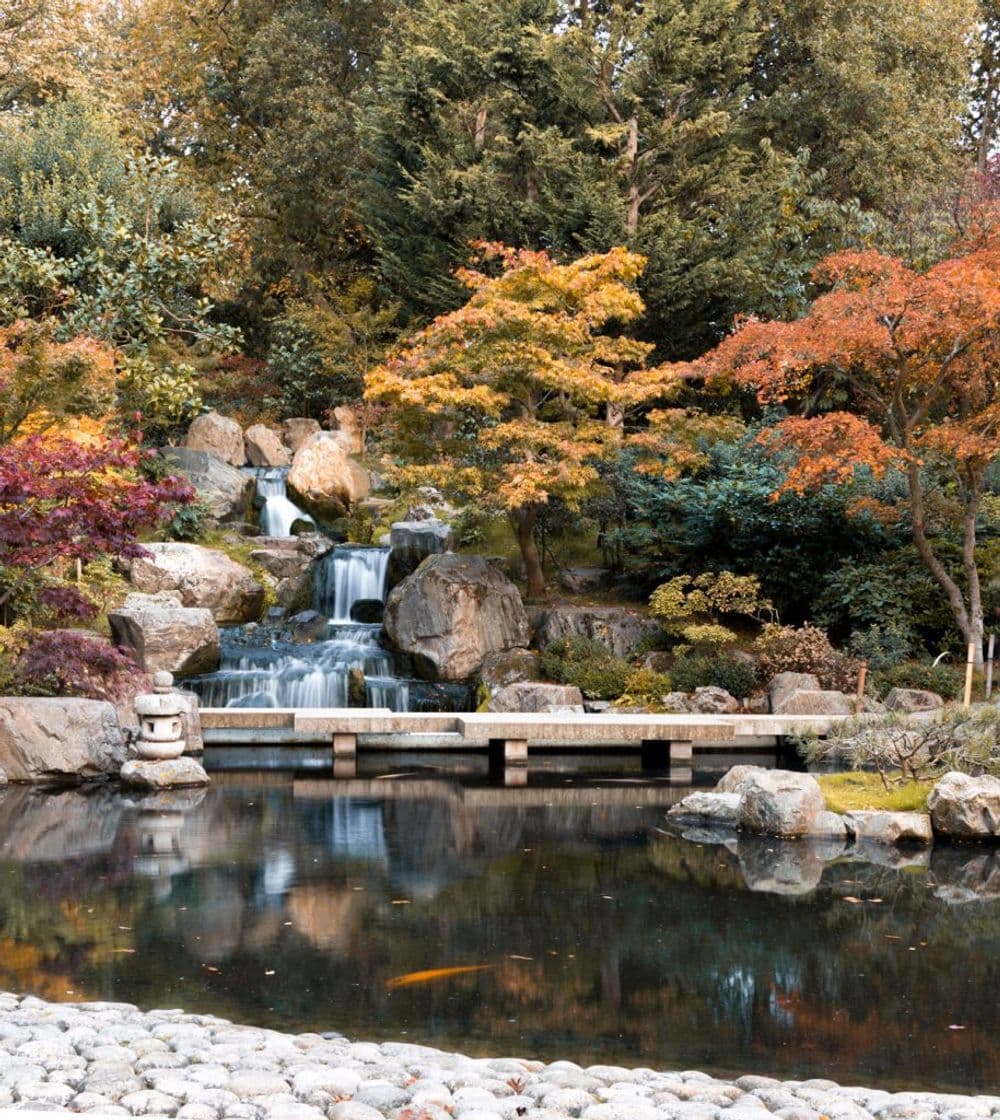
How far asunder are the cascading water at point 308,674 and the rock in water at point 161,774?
343 centimetres

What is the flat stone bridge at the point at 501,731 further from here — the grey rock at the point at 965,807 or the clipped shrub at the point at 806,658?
the grey rock at the point at 965,807

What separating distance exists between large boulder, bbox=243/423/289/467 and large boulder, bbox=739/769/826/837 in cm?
1453

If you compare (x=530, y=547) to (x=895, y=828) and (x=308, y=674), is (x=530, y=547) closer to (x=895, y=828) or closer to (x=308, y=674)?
(x=308, y=674)

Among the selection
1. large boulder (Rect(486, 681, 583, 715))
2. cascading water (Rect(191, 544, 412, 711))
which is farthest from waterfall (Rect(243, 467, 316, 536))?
large boulder (Rect(486, 681, 583, 715))

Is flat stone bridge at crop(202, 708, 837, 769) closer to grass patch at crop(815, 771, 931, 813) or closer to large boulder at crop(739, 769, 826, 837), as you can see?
grass patch at crop(815, 771, 931, 813)

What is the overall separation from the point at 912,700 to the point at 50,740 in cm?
895

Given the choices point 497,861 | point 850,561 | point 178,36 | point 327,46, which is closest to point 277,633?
point 850,561

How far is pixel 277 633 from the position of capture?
17625mm

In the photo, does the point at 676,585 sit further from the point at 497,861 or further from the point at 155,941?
the point at 155,941

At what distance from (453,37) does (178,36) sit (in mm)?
10674

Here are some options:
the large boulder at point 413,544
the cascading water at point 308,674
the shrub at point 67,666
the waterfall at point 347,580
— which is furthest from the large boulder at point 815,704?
the shrub at point 67,666

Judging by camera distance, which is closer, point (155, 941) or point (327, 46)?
point (155, 941)

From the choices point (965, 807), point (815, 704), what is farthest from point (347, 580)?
point (965, 807)

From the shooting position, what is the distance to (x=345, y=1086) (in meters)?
4.61
